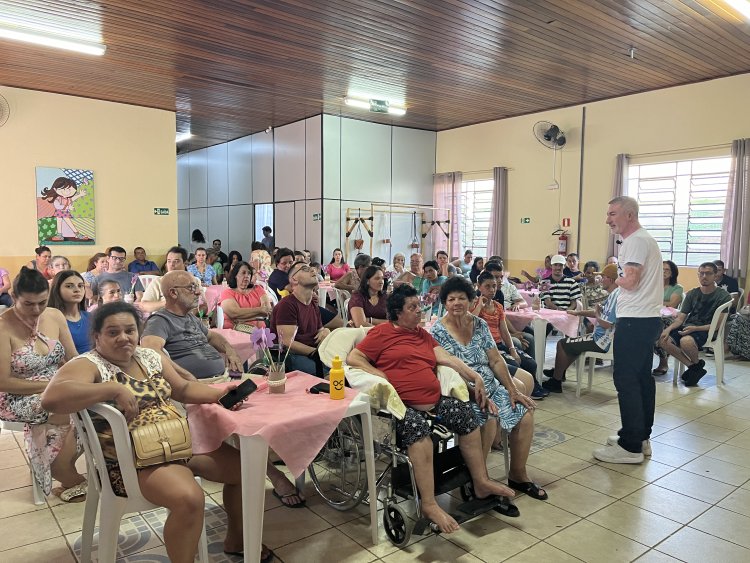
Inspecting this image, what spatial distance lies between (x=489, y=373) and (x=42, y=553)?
7.58ft

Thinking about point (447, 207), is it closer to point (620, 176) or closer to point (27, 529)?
point (620, 176)

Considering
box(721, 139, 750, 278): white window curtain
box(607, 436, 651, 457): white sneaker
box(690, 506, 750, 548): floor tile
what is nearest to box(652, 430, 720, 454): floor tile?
box(607, 436, 651, 457): white sneaker

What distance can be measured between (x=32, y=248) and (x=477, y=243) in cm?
726

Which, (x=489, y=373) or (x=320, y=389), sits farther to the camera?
(x=489, y=373)

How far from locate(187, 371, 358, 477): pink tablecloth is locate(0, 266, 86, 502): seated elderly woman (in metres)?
0.95

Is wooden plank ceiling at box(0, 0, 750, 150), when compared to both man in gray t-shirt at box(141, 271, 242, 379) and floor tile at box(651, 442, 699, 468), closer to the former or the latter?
man in gray t-shirt at box(141, 271, 242, 379)

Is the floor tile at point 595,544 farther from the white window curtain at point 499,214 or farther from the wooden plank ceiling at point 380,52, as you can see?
the white window curtain at point 499,214

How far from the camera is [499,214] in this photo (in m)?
9.84

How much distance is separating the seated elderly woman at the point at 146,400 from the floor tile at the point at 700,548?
1800 millimetres

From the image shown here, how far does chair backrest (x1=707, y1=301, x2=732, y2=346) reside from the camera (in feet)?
17.6

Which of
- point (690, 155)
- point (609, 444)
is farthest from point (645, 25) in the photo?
point (609, 444)

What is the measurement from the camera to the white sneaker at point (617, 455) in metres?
3.47

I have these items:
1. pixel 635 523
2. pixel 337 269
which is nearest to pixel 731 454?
pixel 635 523

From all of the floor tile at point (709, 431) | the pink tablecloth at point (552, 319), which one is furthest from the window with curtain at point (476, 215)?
the floor tile at point (709, 431)
